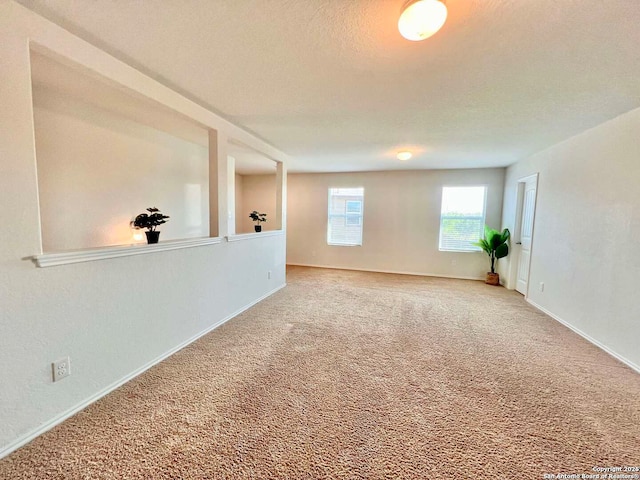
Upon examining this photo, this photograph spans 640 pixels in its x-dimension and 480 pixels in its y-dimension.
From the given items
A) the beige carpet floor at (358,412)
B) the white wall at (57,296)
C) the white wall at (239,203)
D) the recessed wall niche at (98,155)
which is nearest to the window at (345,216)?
the white wall at (239,203)

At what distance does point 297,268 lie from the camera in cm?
645

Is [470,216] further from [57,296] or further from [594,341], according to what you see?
[57,296]

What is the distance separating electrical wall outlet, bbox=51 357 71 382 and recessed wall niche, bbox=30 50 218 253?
1455 mm

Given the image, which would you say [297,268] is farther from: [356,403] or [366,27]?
[366,27]

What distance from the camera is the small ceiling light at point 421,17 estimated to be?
1.17 m

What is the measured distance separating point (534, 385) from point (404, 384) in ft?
3.30

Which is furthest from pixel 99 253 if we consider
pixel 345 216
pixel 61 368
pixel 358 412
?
pixel 345 216

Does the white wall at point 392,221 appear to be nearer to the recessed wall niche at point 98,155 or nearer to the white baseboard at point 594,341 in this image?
the white baseboard at point 594,341

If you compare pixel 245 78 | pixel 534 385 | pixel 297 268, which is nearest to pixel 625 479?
pixel 534 385

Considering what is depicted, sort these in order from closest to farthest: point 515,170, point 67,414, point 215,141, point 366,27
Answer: point 366,27 → point 67,414 → point 215,141 → point 515,170

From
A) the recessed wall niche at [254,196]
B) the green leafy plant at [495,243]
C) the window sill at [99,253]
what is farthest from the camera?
the recessed wall niche at [254,196]

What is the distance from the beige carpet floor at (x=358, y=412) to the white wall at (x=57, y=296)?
0.17m

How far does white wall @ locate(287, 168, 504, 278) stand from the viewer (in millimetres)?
5531

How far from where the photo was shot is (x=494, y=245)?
16.2ft
